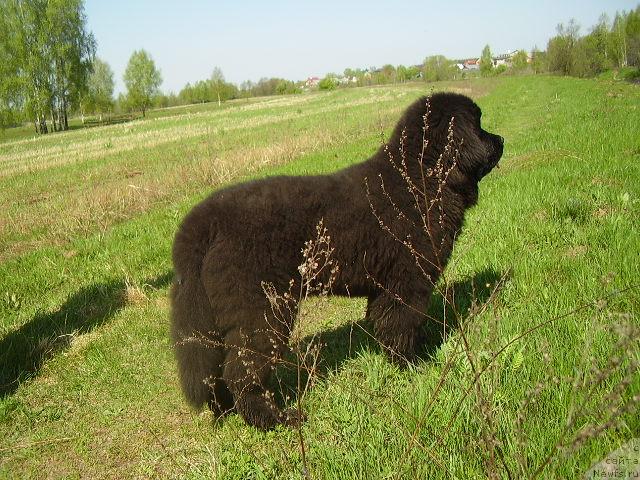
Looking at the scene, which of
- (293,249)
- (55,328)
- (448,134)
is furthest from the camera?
(55,328)

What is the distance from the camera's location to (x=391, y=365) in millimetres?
3611

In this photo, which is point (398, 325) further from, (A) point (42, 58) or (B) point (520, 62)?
(B) point (520, 62)

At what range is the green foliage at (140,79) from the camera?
81.3m

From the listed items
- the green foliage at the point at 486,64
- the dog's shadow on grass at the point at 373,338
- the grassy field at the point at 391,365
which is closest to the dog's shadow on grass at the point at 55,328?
the grassy field at the point at 391,365

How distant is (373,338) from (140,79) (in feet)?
297

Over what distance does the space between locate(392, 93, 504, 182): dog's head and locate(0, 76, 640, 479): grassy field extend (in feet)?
1.84

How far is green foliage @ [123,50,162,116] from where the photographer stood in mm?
81294

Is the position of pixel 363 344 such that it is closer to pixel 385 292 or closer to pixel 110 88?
pixel 385 292

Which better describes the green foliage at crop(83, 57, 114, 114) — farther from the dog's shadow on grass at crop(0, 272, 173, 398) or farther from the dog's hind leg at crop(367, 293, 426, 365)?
the dog's hind leg at crop(367, 293, 426, 365)

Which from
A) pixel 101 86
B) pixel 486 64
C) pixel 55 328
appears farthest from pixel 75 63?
pixel 486 64

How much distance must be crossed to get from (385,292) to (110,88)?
8879 cm

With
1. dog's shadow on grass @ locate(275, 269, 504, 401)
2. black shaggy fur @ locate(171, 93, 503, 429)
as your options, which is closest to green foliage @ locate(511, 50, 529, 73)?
dog's shadow on grass @ locate(275, 269, 504, 401)

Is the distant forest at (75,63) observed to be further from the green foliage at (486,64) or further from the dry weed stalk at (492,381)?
the dry weed stalk at (492,381)

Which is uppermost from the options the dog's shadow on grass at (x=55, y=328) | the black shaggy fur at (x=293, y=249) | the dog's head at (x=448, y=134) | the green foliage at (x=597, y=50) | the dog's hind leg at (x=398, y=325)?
the green foliage at (x=597, y=50)
